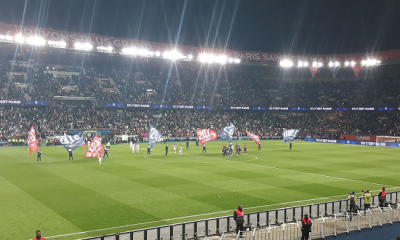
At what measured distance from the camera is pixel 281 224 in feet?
54.4

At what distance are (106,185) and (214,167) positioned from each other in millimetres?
12564

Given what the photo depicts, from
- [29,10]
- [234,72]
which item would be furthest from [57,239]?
[234,72]

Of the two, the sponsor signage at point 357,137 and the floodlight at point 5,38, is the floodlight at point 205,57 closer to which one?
the sponsor signage at point 357,137

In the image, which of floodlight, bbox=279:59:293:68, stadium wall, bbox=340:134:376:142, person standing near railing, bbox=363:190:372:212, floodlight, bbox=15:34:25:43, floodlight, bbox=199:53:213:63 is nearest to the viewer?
person standing near railing, bbox=363:190:372:212

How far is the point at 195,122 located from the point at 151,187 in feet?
191

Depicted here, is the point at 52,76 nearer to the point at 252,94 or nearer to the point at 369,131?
the point at 252,94

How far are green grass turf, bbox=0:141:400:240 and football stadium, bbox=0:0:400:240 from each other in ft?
0.48

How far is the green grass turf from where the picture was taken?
18.0 m

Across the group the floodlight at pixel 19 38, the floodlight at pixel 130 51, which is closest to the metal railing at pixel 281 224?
the floodlight at pixel 19 38

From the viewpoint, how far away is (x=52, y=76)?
3135 inches

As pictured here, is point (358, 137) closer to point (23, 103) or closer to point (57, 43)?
point (57, 43)

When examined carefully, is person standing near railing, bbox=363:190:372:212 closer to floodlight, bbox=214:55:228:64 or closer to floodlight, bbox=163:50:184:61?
floodlight, bbox=163:50:184:61

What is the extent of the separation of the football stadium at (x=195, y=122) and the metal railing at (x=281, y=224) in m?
0.08

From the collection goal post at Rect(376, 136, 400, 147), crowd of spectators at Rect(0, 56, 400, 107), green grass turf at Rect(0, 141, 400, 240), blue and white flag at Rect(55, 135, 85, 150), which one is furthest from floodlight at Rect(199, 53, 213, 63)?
blue and white flag at Rect(55, 135, 85, 150)
